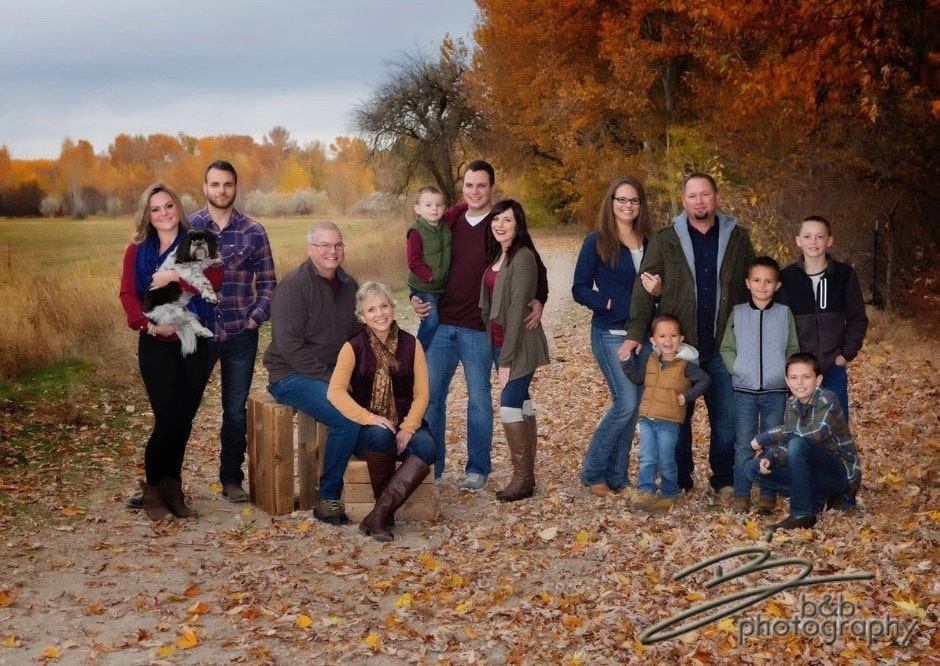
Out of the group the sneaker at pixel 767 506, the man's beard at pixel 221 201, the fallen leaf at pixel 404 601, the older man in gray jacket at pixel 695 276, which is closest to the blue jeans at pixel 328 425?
the man's beard at pixel 221 201

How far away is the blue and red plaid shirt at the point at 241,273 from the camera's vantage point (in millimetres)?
6555

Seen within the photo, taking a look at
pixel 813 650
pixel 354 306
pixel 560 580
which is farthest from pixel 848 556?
pixel 354 306

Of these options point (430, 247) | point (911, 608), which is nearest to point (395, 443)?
point (430, 247)

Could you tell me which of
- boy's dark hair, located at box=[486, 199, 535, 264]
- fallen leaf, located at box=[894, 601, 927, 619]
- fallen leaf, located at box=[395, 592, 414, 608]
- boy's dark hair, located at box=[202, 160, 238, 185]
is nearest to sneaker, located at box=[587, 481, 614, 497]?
boy's dark hair, located at box=[486, 199, 535, 264]

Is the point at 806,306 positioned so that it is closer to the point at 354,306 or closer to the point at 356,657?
the point at 354,306

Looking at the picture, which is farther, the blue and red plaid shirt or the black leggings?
the blue and red plaid shirt

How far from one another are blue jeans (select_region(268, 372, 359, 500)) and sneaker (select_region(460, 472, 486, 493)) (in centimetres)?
107

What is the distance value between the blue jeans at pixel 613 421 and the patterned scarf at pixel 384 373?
136 cm

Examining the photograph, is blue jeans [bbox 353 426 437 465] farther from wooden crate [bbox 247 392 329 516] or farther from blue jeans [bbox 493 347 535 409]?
blue jeans [bbox 493 347 535 409]

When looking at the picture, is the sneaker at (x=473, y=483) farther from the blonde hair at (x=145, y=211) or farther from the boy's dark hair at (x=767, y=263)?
the blonde hair at (x=145, y=211)

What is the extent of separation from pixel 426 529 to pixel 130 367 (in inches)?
275

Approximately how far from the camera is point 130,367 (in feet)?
39.6

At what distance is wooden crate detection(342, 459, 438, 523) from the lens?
6363 mm

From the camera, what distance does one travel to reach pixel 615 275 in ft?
21.4
